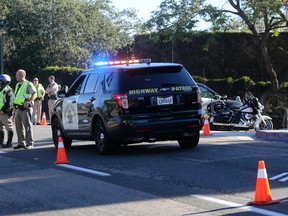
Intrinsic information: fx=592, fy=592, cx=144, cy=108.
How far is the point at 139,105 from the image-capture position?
37.9ft

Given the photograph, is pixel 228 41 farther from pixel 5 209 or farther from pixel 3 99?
pixel 5 209

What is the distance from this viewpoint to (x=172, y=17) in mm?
27484

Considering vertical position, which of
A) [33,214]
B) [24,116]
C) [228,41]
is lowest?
[33,214]

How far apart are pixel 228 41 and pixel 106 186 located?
23.9m

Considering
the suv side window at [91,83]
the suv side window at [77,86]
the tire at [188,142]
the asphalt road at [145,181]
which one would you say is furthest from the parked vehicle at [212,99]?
the suv side window at [91,83]

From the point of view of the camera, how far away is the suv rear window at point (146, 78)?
11.7 meters

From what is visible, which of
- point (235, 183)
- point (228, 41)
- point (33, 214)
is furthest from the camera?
point (228, 41)

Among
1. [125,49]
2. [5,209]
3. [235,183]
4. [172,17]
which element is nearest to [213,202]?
[235,183]

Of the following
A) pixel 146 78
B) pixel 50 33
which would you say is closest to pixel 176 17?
pixel 50 33

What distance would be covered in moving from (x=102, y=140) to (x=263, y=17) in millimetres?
17357

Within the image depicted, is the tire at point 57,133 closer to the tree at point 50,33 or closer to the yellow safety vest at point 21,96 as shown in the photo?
the yellow safety vest at point 21,96

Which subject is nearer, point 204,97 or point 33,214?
point 33,214

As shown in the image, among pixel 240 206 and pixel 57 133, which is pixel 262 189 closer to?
pixel 240 206

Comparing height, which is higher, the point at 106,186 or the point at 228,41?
the point at 228,41
